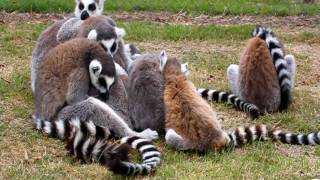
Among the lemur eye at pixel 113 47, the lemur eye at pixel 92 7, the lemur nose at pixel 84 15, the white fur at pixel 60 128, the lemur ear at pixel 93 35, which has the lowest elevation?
the white fur at pixel 60 128

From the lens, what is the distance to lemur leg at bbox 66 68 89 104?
18.2 feet

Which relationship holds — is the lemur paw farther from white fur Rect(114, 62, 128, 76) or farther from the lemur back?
white fur Rect(114, 62, 128, 76)

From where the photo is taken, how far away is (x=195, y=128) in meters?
5.09

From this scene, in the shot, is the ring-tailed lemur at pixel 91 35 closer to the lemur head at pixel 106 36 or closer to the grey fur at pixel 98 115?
the lemur head at pixel 106 36

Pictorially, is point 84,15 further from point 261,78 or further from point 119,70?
point 261,78

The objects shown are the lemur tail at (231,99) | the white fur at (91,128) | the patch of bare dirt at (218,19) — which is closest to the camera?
the white fur at (91,128)

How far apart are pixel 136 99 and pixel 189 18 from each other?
6.58m

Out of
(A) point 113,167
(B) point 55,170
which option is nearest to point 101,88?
(B) point 55,170

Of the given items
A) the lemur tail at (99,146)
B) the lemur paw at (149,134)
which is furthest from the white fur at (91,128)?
Result: the lemur paw at (149,134)

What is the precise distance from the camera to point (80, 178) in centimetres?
464

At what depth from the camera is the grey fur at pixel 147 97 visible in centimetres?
570

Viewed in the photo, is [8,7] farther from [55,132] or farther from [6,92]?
[55,132]

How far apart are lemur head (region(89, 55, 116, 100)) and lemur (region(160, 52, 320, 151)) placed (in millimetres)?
500

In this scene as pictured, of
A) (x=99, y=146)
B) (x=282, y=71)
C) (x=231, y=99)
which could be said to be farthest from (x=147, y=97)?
(x=282, y=71)
